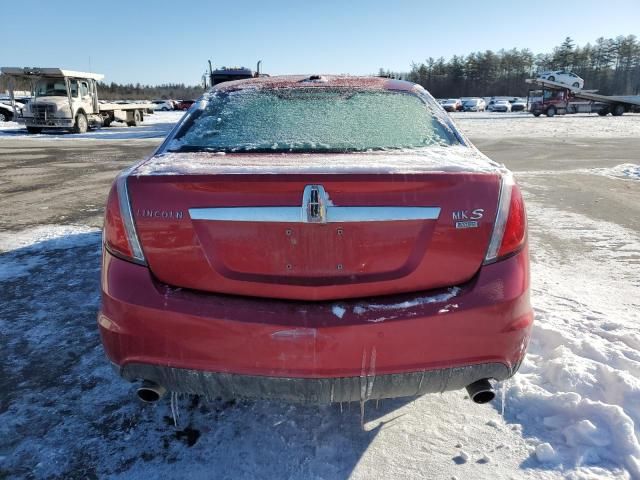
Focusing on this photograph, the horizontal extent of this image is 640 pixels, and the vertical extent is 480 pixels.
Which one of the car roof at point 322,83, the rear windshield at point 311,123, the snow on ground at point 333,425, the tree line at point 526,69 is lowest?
the snow on ground at point 333,425

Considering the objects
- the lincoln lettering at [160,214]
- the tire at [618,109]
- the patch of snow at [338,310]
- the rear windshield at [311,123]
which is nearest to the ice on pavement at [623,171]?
the rear windshield at [311,123]

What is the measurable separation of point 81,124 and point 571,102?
37.8 metres

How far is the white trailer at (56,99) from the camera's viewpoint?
893 inches

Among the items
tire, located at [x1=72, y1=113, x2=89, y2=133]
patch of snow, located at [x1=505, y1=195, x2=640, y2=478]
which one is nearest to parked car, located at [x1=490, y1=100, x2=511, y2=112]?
tire, located at [x1=72, y1=113, x2=89, y2=133]

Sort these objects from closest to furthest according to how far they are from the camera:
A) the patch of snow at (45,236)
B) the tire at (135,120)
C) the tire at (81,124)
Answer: the patch of snow at (45,236) → the tire at (81,124) → the tire at (135,120)

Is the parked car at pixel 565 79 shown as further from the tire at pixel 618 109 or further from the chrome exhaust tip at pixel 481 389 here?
the chrome exhaust tip at pixel 481 389

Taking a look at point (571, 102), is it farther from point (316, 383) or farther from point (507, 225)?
point (316, 383)

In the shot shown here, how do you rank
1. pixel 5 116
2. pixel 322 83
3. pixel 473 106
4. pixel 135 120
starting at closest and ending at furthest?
pixel 322 83
pixel 135 120
pixel 5 116
pixel 473 106

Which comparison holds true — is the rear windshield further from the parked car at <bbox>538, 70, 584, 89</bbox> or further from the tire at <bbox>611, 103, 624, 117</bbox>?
the tire at <bbox>611, 103, 624, 117</bbox>

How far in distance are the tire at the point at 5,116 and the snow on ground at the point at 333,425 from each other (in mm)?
33642

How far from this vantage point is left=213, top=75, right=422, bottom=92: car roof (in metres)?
3.08

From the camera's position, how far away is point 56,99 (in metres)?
23.1

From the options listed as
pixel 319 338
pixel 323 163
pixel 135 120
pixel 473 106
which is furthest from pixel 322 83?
pixel 473 106


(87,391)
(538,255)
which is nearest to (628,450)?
(87,391)
